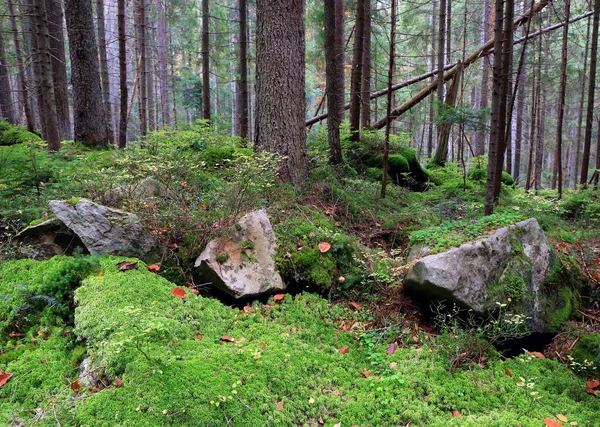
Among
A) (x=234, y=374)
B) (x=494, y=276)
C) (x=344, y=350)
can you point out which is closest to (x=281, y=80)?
(x=494, y=276)

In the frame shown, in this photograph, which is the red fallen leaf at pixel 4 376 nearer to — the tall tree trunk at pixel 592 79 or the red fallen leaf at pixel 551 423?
the red fallen leaf at pixel 551 423

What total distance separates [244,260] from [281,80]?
141 inches

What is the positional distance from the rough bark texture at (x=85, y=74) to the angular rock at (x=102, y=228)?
21.2ft

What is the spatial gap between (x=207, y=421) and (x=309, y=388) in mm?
957

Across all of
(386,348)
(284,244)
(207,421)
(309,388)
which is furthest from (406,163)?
(207,421)

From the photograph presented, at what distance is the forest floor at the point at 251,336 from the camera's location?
2.50m

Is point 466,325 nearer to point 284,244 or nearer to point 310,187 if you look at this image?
point 284,244

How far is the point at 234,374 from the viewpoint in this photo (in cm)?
269

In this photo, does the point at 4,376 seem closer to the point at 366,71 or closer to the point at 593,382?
the point at 593,382

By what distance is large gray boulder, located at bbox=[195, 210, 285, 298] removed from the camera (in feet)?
13.2

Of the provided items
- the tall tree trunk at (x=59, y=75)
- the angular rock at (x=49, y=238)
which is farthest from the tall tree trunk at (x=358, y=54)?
the tall tree trunk at (x=59, y=75)

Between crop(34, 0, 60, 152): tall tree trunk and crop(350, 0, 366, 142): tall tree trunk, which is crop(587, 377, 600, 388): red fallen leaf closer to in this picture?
crop(350, 0, 366, 142): tall tree trunk

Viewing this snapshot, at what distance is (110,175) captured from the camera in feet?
17.8

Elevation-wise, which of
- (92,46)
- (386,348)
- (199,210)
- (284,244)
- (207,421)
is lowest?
(386,348)
